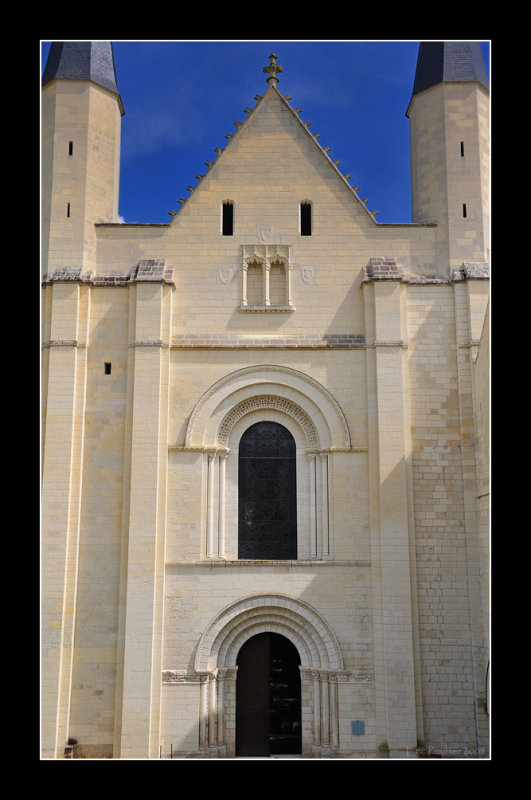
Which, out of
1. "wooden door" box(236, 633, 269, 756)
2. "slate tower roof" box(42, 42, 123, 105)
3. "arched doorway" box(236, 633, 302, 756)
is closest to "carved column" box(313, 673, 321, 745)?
"arched doorway" box(236, 633, 302, 756)

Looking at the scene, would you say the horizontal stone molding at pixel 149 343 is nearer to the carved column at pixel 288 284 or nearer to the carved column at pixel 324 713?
the carved column at pixel 288 284

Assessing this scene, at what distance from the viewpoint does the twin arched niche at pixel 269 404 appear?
55.1 ft

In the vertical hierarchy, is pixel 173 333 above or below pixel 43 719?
above

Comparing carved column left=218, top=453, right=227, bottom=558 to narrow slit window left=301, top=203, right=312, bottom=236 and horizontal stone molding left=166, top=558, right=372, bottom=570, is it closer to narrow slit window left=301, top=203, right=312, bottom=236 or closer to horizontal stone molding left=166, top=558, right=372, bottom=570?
horizontal stone molding left=166, top=558, right=372, bottom=570

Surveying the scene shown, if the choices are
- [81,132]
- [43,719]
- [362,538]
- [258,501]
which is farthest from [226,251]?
[43,719]

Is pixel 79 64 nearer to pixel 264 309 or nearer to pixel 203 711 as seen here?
pixel 264 309

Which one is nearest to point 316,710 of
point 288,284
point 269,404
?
point 269,404

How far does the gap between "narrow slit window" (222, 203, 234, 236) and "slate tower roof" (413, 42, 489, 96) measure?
5.76 m

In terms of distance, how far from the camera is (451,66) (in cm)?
1867

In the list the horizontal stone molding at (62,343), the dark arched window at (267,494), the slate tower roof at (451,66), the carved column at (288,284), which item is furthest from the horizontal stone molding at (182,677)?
the slate tower roof at (451,66)

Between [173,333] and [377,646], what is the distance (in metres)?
8.18

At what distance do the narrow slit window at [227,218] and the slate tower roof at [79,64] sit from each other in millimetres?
4273

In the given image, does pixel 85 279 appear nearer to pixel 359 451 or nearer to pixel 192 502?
pixel 192 502

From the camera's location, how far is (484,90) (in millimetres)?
18531
